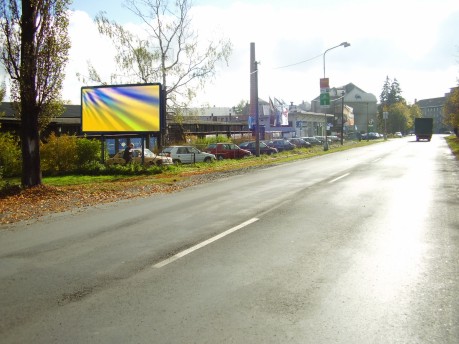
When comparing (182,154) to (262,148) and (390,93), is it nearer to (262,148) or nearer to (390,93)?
(262,148)

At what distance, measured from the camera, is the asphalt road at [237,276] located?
398 centimetres

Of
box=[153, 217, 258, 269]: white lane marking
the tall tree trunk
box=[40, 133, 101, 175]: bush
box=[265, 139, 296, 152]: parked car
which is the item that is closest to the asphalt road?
box=[153, 217, 258, 269]: white lane marking

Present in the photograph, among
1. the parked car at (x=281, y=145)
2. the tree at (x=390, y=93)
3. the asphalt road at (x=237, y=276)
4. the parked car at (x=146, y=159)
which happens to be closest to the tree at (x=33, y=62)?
the asphalt road at (x=237, y=276)

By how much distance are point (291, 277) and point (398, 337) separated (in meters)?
1.81

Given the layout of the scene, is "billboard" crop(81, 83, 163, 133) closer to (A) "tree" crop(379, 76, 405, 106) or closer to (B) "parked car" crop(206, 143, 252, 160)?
(B) "parked car" crop(206, 143, 252, 160)

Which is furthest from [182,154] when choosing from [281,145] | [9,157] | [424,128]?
[424,128]

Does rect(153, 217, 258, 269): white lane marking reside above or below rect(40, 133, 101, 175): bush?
below

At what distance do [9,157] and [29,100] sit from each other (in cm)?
802

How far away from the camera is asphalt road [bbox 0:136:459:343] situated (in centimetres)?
398

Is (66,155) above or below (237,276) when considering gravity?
above

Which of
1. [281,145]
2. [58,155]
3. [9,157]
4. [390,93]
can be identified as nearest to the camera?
[9,157]

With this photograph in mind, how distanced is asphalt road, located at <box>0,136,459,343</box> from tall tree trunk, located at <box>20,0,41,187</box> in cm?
543

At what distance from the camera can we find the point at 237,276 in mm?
5516

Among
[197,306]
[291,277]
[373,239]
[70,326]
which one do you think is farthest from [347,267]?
[70,326]
